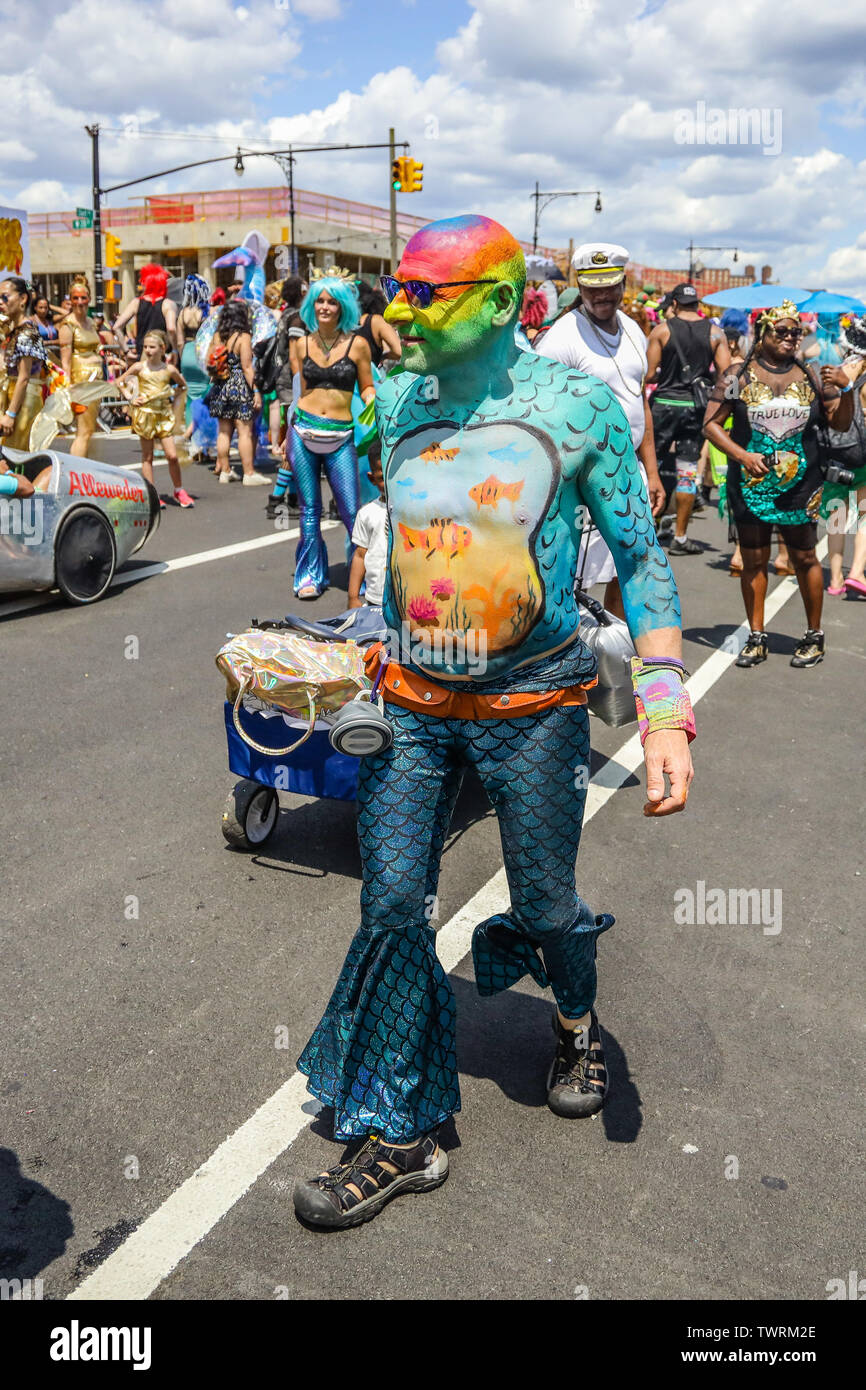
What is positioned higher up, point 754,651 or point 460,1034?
point 754,651

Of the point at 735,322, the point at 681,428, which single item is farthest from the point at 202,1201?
the point at 735,322

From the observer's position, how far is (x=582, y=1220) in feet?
8.59

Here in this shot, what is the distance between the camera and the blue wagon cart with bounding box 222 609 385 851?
412 centimetres

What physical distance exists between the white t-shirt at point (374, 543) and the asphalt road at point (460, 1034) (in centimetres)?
102

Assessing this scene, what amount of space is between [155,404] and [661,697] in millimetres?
9817

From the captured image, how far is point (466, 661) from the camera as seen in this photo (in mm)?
2506

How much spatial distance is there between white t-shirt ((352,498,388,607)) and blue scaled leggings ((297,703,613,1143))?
2770mm

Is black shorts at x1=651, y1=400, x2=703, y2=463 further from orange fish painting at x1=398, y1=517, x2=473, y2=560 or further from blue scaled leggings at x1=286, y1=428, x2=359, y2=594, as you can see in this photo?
orange fish painting at x1=398, y1=517, x2=473, y2=560

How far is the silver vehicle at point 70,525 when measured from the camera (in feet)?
23.5

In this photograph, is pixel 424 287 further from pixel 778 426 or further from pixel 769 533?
pixel 769 533

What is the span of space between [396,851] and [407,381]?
1084 millimetres

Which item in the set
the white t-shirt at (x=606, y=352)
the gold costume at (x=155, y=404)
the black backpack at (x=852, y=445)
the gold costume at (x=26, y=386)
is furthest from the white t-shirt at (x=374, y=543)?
the gold costume at (x=155, y=404)
